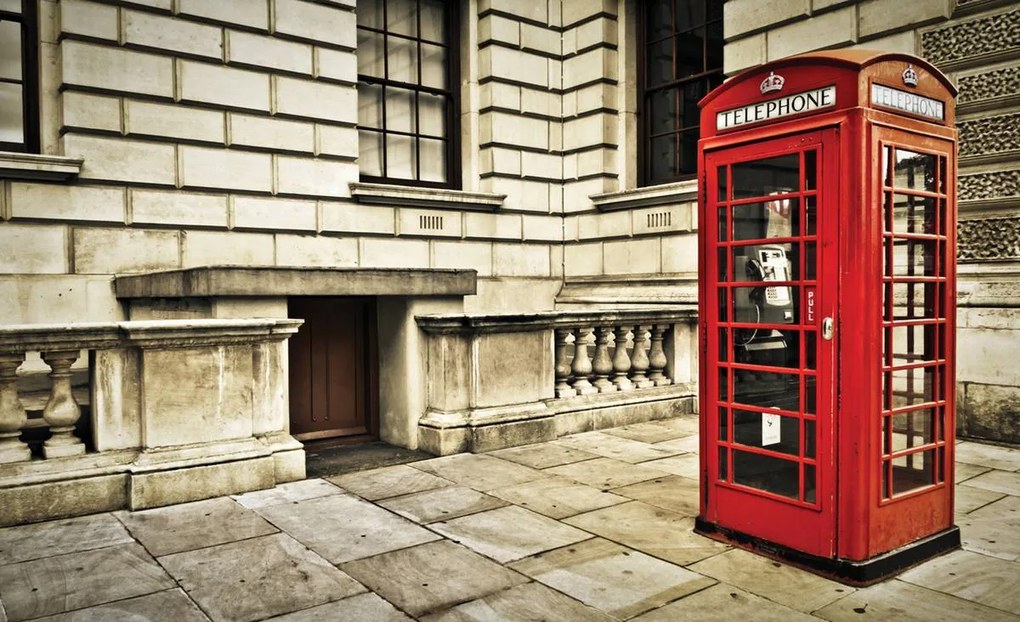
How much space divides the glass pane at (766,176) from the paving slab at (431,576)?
2343 millimetres

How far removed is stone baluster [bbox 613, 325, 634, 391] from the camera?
780cm

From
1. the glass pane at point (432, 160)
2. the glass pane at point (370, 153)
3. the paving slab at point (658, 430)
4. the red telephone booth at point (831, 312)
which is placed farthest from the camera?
the glass pane at point (432, 160)

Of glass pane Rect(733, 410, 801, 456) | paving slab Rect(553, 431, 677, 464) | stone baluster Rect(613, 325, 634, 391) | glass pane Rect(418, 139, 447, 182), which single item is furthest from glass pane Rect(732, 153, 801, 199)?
glass pane Rect(418, 139, 447, 182)

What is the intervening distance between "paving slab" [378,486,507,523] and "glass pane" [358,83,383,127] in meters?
6.94

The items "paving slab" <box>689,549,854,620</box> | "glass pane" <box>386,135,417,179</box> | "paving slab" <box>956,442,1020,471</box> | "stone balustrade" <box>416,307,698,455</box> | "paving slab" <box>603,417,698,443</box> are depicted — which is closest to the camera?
"paving slab" <box>689,549,854,620</box>

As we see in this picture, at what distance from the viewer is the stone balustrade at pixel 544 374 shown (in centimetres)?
639

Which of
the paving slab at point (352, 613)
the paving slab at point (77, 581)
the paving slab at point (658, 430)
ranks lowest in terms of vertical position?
the paving slab at point (352, 613)

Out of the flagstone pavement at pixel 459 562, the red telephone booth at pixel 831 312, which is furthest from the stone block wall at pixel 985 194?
the red telephone booth at pixel 831 312

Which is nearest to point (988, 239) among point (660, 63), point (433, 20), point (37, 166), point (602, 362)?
point (602, 362)

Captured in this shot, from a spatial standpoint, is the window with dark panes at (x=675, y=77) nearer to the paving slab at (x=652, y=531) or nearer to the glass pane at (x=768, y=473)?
the paving slab at (x=652, y=531)

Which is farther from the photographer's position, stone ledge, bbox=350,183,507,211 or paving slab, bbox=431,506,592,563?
stone ledge, bbox=350,183,507,211

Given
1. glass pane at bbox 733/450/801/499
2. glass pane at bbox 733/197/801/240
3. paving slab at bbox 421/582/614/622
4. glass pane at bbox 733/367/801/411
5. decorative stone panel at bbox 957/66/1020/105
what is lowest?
paving slab at bbox 421/582/614/622

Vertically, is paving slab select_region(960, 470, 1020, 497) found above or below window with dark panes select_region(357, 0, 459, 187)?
below

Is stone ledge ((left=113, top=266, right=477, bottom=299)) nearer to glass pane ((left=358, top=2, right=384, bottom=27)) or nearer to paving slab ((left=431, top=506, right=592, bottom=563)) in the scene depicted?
paving slab ((left=431, top=506, right=592, bottom=563))
